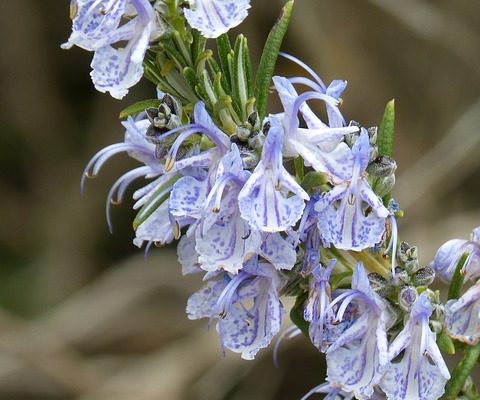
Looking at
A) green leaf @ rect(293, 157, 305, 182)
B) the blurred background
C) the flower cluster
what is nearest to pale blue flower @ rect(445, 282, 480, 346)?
the flower cluster

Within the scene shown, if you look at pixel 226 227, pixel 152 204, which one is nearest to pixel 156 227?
pixel 152 204

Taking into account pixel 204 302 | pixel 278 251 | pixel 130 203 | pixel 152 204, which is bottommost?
pixel 130 203

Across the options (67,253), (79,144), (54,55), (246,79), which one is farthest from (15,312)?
(246,79)

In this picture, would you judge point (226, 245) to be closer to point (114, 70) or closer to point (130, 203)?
point (114, 70)

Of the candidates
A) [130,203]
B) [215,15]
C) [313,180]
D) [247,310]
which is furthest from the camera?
[130,203]

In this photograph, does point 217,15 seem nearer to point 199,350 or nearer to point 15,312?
point 199,350

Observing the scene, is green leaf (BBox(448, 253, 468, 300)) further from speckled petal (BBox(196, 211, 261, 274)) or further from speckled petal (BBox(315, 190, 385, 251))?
speckled petal (BBox(196, 211, 261, 274))

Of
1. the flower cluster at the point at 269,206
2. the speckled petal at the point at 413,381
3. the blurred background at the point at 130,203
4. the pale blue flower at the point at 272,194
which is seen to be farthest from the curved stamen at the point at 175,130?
the blurred background at the point at 130,203
